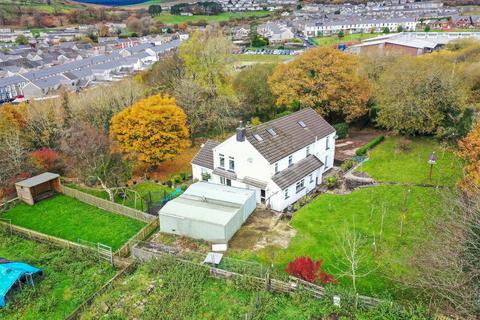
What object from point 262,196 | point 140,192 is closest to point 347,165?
point 262,196

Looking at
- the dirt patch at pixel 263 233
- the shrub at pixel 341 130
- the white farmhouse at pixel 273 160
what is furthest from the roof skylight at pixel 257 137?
the shrub at pixel 341 130

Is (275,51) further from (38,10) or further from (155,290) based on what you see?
(38,10)

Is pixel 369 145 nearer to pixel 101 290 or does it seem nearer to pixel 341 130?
pixel 341 130

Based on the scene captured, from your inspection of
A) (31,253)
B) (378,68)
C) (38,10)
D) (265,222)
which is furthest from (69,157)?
(38,10)

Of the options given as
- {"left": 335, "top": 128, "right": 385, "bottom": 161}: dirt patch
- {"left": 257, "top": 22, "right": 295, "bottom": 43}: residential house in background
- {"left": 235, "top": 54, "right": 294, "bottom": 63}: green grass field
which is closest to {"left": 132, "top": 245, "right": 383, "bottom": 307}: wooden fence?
{"left": 335, "top": 128, "right": 385, "bottom": 161}: dirt patch

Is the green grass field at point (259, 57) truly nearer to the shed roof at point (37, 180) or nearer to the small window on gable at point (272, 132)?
the small window on gable at point (272, 132)

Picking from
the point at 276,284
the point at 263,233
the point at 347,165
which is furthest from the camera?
the point at 347,165

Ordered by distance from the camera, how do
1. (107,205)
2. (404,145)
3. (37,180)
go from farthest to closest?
(404,145) < (37,180) < (107,205)
